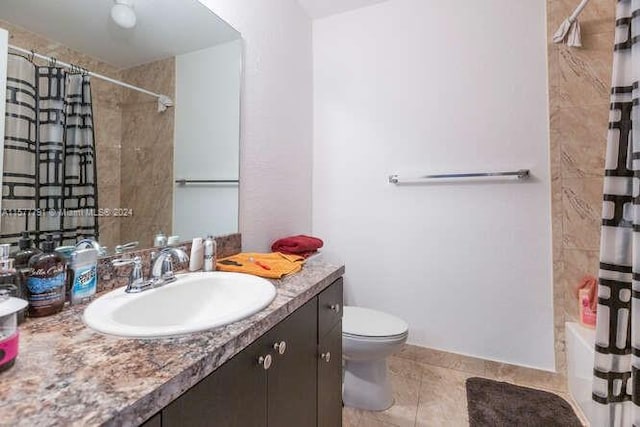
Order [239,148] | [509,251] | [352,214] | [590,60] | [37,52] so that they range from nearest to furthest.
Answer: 1. [37,52]
2. [239,148]
3. [590,60]
4. [509,251]
5. [352,214]

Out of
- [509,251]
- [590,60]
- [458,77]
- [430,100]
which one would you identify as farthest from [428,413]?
[590,60]

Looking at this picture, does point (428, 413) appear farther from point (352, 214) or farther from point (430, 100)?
point (430, 100)

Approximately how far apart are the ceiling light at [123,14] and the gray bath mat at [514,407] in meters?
2.12

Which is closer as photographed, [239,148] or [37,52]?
[37,52]

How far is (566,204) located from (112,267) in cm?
206

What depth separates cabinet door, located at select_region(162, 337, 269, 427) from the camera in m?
0.48

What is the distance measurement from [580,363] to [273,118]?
1955 millimetres

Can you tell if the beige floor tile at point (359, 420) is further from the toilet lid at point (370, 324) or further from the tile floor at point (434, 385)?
the toilet lid at point (370, 324)

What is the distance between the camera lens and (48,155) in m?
0.78

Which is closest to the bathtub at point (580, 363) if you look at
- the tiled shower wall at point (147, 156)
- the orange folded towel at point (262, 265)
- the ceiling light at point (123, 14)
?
the orange folded towel at point (262, 265)

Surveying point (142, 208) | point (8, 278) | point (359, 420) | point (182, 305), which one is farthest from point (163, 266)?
point (359, 420)

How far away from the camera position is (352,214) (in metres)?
2.05

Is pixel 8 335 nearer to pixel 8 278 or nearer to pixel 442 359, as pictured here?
pixel 8 278

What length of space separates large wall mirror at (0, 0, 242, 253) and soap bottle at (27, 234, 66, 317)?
0.42 feet
